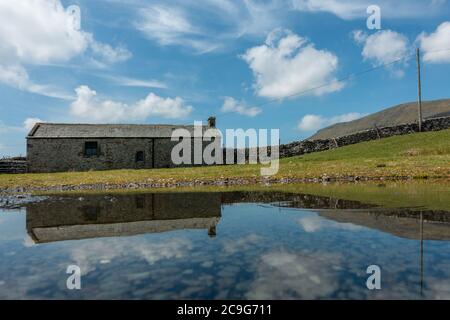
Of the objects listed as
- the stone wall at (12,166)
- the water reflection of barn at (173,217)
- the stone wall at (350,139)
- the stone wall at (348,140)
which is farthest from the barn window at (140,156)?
the water reflection of barn at (173,217)

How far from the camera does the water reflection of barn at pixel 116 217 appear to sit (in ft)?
28.4

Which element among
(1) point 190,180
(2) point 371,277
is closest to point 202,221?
(2) point 371,277

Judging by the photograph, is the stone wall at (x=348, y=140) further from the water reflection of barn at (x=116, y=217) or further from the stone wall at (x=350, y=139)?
the water reflection of barn at (x=116, y=217)

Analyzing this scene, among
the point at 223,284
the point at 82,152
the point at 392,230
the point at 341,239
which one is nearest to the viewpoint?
the point at 223,284

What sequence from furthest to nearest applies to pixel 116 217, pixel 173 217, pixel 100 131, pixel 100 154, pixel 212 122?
pixel 212 122 → pixel 100 131 → pixel 100 154 → pixel 116 217 → pixel 173 217

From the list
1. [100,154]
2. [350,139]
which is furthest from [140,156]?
[350,139]

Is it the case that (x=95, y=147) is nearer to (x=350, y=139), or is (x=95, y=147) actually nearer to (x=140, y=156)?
(x=140, y=156)

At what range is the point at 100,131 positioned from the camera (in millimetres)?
45375

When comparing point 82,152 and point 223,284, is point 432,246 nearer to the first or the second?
point 223,284

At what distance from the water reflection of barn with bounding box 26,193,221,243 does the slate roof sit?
105 feet

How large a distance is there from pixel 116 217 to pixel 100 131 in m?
37.5
